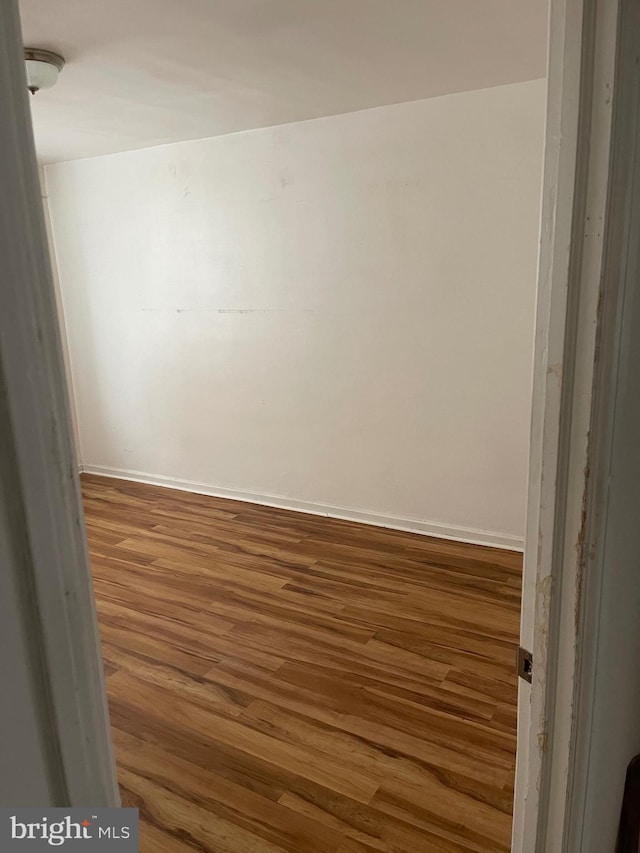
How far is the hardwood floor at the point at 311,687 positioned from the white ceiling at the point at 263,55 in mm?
2214

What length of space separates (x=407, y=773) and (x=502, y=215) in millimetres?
2399

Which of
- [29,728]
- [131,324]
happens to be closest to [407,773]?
[29,728]

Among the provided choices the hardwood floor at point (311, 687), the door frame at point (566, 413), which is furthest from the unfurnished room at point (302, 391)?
the door frame at point (566, 413)

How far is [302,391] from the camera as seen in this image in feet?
12.5

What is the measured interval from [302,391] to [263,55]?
1873 millimetres

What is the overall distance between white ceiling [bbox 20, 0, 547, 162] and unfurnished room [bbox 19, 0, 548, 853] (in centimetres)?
2

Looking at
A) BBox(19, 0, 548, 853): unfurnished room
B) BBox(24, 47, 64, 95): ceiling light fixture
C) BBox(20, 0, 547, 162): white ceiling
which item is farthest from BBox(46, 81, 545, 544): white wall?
BBox(24, 47, 64, 95): ceiling light fixture

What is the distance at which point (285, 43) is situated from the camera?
2.23m

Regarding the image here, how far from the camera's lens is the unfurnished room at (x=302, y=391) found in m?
1.95

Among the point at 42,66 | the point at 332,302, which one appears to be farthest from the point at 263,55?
the point at 332,302

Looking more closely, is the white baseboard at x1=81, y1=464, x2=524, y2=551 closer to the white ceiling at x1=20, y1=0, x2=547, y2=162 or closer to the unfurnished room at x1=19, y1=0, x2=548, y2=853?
the unfurnished room at x1=19, y1=0, x2=548, y2=853

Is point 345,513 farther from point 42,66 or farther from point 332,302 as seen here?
point 42,66

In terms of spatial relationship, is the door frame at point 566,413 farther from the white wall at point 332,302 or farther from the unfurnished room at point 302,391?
the white wall at point 332,302

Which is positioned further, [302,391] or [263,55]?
[302,391]
